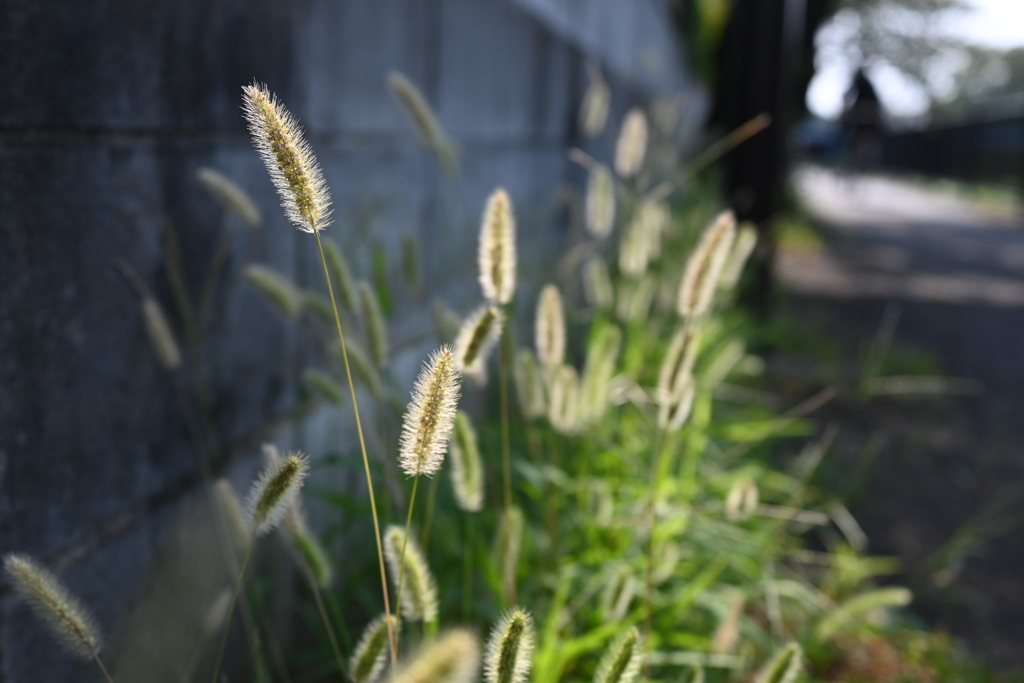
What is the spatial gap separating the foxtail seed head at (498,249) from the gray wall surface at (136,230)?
1.82 feet

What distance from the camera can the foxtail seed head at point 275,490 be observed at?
746 mm

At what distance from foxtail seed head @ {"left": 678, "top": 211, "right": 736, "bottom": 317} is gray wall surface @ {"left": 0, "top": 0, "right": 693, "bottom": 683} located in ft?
2.48

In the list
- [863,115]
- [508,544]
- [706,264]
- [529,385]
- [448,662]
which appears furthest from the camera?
[863,115]

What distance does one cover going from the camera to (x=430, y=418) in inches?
26.8

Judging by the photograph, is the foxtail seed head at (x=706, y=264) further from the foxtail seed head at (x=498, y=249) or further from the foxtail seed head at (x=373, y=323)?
the foxtail seed head at (x=373, y=323)

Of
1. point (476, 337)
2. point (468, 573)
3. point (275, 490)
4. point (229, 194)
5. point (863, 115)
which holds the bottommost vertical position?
point (468, 573)

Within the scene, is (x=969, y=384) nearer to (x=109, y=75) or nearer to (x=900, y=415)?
(x=900, y=415)

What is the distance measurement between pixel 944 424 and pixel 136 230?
3.67 m

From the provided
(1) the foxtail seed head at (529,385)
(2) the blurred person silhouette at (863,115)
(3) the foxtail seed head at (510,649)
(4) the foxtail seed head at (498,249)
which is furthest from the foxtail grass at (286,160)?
(2) the blurred person silhouette at (863,115)

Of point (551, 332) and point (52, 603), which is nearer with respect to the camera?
point (52, 603)

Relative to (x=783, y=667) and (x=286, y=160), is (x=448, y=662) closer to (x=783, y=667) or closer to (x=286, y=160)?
(x=286, y=160)

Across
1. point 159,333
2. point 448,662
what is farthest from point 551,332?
point 448,662

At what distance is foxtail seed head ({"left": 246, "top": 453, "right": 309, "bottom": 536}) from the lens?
2.45 ft

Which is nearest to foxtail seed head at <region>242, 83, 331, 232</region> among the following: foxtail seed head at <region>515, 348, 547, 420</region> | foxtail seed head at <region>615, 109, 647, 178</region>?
foxtail seed head at <region>515, 348, 547, 420</region>
